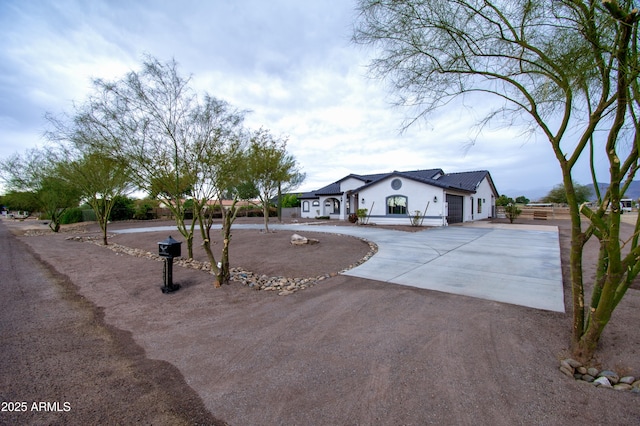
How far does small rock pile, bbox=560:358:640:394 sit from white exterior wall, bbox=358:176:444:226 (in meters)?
17.1

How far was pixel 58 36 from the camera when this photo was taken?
6.78 m

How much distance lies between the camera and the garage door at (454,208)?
66.0 ft

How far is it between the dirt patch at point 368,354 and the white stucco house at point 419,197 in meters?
14.7

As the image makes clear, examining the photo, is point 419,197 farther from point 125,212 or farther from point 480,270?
point 125,212

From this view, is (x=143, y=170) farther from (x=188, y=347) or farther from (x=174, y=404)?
(x=174, y=404)

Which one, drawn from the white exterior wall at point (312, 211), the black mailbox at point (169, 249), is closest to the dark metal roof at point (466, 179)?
the white exterior wall at point (312, 211)

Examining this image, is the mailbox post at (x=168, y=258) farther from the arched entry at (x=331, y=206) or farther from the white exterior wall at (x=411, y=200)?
the arched entry at (x=331, y=206)

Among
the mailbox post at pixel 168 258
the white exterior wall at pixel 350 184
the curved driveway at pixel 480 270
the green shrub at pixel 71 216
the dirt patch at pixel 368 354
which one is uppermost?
the white exterior wall at pixel 350 184

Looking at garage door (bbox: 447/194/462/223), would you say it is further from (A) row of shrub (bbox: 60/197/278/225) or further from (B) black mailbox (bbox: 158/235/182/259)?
(A) row of shrub (bbox: 60/197/278/225)

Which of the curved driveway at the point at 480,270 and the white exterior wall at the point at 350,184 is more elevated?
the white exterior wall at the point at 350,184

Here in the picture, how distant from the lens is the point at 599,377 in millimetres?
2658

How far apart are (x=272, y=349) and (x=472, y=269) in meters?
5.46

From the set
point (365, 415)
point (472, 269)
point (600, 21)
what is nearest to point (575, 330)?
point (365, 415)

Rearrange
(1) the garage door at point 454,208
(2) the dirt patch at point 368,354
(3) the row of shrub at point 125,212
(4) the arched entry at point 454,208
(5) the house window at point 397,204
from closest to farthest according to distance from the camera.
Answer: (2) the dirt patch at point 368,354, (4) the arched entry at point 454,208, (1) the garage door at point 454,208, (5) the house window at point 397,204, (3) the row of shrub at point 125,212
